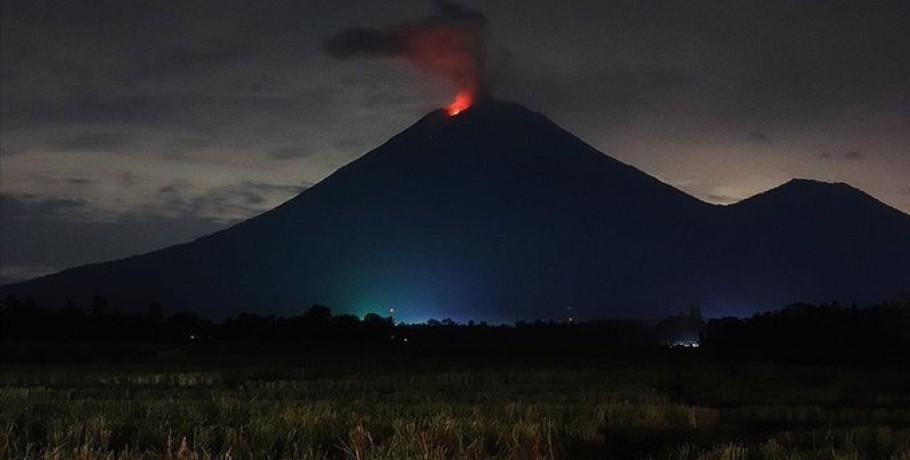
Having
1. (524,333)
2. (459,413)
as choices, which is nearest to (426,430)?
(459,413)

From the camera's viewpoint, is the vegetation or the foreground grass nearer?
the foreground grass

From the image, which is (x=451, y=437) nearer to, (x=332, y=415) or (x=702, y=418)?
(x=332, y=415)

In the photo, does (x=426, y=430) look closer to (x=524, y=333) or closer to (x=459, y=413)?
(x=459, y=413)

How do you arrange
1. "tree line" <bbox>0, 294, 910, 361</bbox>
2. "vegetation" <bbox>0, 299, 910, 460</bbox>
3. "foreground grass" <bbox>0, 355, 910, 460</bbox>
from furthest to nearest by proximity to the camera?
1. "tree line" <bbox>0, 294, 910, 361</bbox>
2. "vegetation" <bbox>0, 299, 910, 460</bbox>
3. "foreground grass" <bbox>0, 355, 910, 460</bbox>

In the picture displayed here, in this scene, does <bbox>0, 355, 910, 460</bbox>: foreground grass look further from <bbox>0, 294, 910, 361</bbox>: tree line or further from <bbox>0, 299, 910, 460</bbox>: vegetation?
<bbox>0, 294, 910, 361</bbox>: tree line

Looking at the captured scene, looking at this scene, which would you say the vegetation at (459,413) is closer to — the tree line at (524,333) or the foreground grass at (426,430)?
the foreground grass at (426,430)

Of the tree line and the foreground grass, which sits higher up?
the tree line

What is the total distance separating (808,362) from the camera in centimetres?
5597

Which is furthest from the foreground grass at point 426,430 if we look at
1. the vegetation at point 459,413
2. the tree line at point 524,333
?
the tree line at point 524,333

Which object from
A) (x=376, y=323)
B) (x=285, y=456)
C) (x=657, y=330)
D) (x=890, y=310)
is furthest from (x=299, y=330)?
(x=285, y=456)

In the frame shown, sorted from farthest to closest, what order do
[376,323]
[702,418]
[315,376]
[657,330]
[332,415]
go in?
[657,330], [376,323], [315,376], [702,418], [332,415]

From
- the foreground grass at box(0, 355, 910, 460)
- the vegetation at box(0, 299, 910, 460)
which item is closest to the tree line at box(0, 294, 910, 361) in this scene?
the vegetation at box(0, 299, 910, 460)

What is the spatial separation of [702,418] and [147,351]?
187 feet

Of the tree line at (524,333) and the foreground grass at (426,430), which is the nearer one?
the foreground grass at (426,430)
